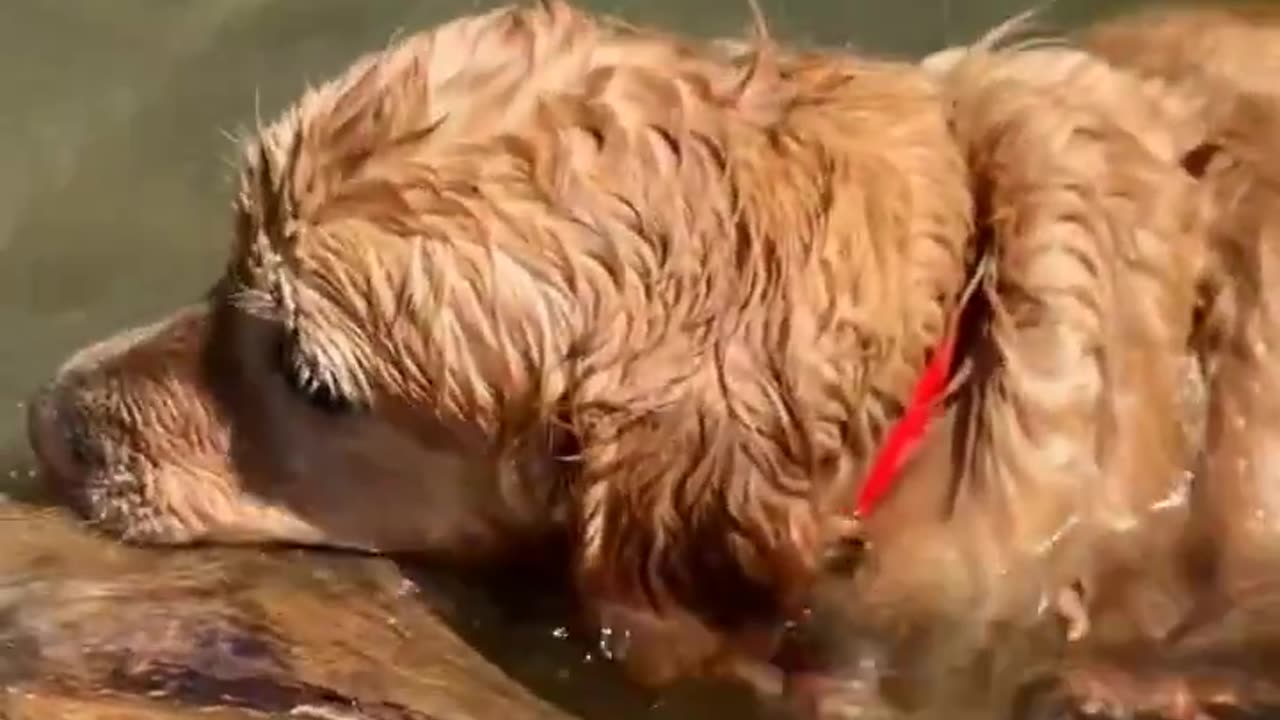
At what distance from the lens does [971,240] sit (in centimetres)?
288

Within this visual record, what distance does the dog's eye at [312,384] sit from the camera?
2984 mm

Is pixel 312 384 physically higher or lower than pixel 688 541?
higher

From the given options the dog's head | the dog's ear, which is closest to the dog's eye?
the dog's head

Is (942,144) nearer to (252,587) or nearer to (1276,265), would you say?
(1276,265)

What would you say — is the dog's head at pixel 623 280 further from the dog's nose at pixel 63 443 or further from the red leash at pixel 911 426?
the dog's nose at pixel 63 443

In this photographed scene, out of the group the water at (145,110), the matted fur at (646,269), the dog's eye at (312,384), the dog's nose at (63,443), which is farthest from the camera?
the water at (145,110)

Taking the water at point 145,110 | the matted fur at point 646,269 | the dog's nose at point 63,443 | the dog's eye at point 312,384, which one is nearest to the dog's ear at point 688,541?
the matted fur at point 646,269

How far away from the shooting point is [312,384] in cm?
301

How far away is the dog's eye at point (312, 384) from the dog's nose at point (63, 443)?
1.44ft

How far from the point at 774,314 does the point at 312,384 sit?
68 centimetres

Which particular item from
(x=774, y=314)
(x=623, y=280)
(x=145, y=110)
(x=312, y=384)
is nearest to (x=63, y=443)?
(x=312, y=384)

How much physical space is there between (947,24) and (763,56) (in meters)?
2.45

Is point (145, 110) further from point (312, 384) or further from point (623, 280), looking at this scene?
point (623, 280)

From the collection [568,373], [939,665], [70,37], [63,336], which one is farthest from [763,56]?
[70,37]
